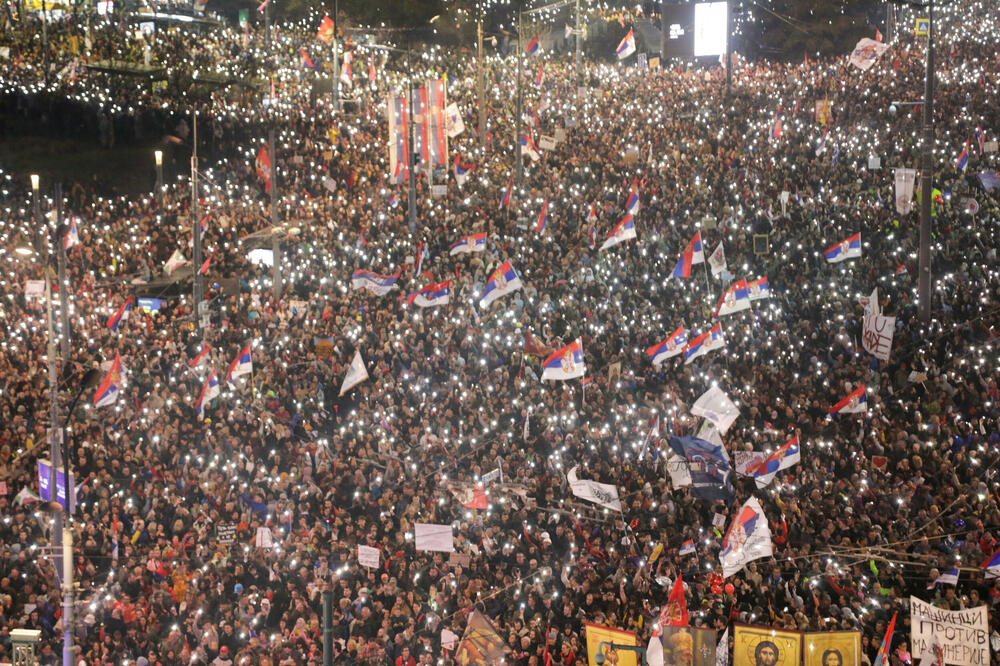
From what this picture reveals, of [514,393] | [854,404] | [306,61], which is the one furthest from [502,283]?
[306,61]

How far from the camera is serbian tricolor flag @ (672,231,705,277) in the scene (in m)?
24.9

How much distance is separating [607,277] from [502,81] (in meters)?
19.8

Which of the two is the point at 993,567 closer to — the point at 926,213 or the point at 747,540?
the point at 747,540

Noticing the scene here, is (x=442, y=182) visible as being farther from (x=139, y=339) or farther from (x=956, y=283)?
(x=956, y=283)

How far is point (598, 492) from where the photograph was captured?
17.2 meters

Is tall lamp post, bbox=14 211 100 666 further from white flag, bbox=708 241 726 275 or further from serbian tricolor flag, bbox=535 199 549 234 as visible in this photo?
white flag, bbox=708 241 726 275

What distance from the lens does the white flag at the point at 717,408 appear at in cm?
1803

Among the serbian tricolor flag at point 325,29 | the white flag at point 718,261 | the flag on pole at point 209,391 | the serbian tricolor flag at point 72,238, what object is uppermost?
the serbian tricolor flag at point 325,29

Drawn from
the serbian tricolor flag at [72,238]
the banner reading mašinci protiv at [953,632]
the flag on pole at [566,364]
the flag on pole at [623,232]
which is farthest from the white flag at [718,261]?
the serbian tricolor flag at [72,238]

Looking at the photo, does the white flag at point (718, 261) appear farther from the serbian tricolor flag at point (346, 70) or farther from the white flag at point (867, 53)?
the serbian tricolor flag at point (346, 70)

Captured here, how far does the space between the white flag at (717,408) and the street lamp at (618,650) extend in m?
5.11

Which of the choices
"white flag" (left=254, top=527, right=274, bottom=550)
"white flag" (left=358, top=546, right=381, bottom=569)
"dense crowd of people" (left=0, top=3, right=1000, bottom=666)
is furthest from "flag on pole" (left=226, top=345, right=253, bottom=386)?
"white flag" (left=358, top=546, right=381, bottom=569)

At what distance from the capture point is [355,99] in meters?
41.7

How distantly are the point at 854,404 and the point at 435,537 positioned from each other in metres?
7.86
